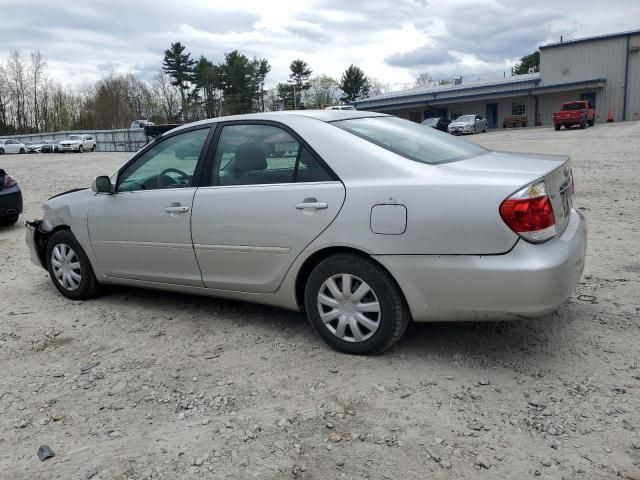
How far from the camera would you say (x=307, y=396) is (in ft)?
10.6

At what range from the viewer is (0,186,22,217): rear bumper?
29.5 ft

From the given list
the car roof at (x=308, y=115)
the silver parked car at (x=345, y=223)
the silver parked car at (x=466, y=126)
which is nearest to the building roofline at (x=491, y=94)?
the silver parked car at (x=466, y=126)

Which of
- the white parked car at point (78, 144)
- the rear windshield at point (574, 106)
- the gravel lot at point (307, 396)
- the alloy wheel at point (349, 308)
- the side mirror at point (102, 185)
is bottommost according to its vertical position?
the gravel lot at point (307, 396)

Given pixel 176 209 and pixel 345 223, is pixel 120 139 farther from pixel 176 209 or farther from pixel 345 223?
pixel 345 223

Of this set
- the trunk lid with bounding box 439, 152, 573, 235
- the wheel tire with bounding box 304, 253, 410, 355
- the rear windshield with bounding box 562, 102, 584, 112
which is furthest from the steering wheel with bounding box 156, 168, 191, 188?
the rear windshield with bounding box 562, 102, 584, 112

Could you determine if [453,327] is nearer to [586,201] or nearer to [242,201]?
[242,201]

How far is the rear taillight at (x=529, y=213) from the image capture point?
3035mm

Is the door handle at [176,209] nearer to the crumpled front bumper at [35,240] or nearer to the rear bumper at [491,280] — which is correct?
the rear bumper at [491,280]

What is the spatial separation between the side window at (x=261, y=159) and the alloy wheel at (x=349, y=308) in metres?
0.67

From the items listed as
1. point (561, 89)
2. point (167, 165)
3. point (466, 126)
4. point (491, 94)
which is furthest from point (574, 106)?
point (167, 165)

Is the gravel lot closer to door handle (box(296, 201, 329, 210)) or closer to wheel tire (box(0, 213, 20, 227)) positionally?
door handle (box(296, 201, 329, 210))

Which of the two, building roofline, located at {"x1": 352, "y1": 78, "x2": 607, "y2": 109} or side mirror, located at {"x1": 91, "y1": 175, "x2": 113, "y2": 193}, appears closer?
side mirror, located at {"x1": 91, "y1": 175, "x2": 113, "y2": 193}

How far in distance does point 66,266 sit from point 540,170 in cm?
407

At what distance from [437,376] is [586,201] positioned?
6.82m
